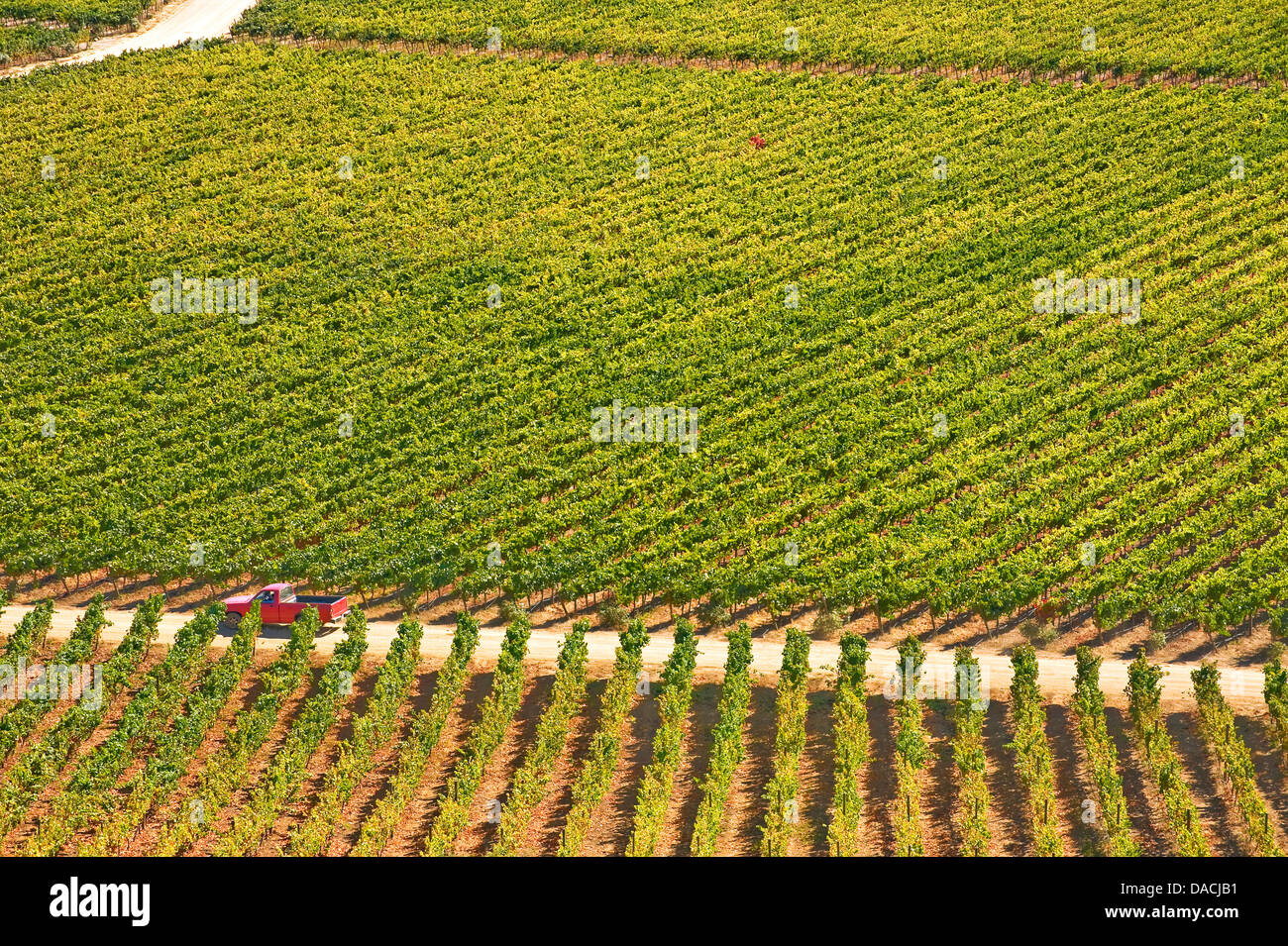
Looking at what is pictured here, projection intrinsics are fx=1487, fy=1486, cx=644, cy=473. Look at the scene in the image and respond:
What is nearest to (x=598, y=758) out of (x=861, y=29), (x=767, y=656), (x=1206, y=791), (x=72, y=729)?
(x=767, y=656)

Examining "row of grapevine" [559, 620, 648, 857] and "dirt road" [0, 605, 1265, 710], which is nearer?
"row of grapevine" [559, 620, 648, 857]

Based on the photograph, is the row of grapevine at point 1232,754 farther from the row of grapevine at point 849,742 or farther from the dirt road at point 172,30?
the dirt road at point 172,30

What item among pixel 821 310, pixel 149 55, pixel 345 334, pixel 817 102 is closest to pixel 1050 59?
pixel 817 102

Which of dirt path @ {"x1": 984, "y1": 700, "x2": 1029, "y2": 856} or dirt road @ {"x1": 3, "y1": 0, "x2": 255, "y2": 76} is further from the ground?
dirt road @ {"x1": 3, "y1": 0, "x2": 255, "y2": 76}

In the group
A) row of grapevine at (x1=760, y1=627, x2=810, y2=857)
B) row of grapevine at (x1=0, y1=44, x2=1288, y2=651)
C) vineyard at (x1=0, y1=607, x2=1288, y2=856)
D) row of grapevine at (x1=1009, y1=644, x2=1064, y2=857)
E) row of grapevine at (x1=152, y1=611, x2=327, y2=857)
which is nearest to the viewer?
row of grapevine at (x1=1009, y1=644, x2=1064, y2=857)

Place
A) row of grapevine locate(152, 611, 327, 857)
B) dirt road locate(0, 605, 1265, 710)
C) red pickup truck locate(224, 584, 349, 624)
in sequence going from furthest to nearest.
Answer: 1. red pickup truck locate(224, 584, 349, 624)
2. dirt road locate(0, 605, 1265, 710)
3. row of grapevine locate(152, 611, 327, 857)

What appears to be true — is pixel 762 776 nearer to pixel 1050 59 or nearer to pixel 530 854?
pixel 530 854

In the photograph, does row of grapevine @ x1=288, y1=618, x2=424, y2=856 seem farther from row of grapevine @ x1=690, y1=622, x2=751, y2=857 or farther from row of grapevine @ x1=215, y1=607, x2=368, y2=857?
row of grapevine @ x1=690, y1=622, x2=751, y2=857

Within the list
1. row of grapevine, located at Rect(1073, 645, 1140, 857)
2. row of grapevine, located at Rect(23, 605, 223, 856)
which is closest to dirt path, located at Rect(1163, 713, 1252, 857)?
row of grapevine, located at Rect(1073, 645, 1140, 857)
